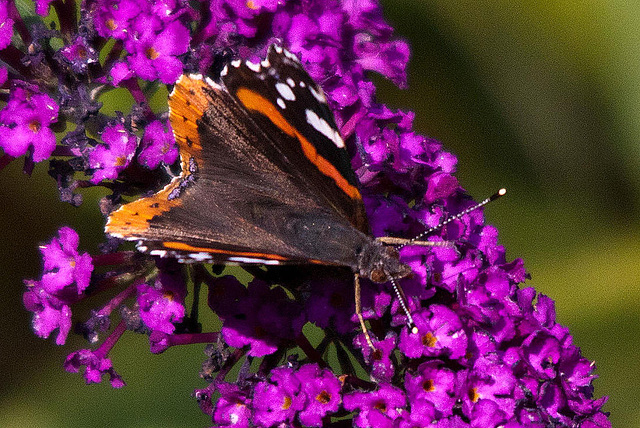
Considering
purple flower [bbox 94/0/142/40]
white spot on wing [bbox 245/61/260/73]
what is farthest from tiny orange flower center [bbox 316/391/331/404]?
purple flower [bbox 94/0/142/40]

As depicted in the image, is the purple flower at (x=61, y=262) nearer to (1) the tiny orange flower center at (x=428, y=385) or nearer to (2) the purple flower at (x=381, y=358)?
(2) the purple flower at (x=381, y=358)

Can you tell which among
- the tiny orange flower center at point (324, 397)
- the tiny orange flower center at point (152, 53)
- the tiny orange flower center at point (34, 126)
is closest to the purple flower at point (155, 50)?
the tiny orange flower center at point (152, 53)

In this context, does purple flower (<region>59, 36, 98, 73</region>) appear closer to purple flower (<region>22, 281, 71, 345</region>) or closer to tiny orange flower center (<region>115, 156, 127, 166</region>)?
tiny orange flower center (<region>115, 156, 127, 166</region>)

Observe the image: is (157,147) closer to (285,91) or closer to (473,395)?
(285,91)

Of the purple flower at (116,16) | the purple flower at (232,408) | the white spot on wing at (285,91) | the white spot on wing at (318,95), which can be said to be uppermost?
the white spot on wing at (318,95)

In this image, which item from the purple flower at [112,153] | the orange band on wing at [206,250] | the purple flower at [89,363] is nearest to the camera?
the orange band on wing at [206,250]
